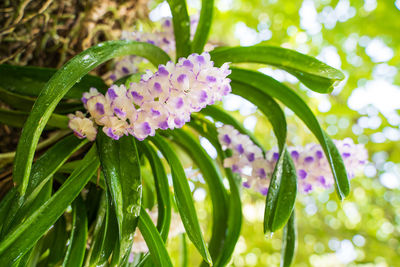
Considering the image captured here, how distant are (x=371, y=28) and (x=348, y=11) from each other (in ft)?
0.42

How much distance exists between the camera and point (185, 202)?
2.10 feet

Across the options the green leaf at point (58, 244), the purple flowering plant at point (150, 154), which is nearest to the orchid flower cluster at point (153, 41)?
the purple flowering plant at point (150, 154)

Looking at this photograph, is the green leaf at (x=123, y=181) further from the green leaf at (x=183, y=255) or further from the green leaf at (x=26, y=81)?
the green leaf at (x=183, y=255)

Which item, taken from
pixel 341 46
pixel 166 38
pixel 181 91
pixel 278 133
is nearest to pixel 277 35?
pixel 341 46

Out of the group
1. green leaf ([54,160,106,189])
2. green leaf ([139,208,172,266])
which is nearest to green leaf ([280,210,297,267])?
green leaf ([139,208,172,266])

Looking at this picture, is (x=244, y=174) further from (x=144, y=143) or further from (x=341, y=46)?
(x=341, y=46)

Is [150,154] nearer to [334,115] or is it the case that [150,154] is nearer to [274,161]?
[274,161]

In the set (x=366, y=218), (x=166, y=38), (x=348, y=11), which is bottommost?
(x=366, y=218)

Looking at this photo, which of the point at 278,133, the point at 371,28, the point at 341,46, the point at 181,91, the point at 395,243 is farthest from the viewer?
the point at 395,243

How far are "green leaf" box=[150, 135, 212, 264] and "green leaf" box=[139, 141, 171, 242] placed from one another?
2 cm

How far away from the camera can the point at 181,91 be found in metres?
0.52

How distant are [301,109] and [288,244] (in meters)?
0.25

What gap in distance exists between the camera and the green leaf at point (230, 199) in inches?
28.5

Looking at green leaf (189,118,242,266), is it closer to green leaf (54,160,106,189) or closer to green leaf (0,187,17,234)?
green leaf (54,160,106,189)
